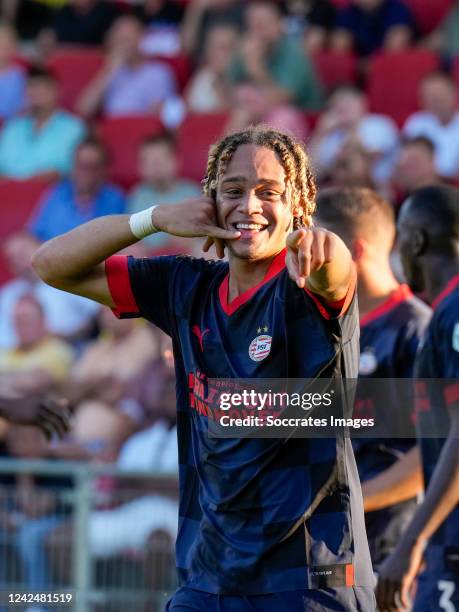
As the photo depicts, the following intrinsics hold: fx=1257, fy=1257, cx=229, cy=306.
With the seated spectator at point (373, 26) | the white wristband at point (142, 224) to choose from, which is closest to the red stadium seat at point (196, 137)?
the seated spectator at point (373, 26)

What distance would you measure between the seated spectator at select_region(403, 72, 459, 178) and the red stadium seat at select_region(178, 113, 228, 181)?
1861 mm

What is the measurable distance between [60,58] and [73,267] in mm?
9450

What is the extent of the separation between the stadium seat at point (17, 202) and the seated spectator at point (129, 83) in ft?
4.40

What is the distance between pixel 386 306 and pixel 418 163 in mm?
4274

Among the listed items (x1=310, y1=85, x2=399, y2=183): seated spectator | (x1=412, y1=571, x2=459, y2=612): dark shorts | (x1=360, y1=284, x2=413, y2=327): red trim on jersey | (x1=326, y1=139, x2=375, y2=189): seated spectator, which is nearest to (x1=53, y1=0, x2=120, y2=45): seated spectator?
(x1=310, y1=85, x2=399, y2=183): seated spectator

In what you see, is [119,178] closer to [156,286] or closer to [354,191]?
[354,191]

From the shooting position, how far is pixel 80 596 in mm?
7629

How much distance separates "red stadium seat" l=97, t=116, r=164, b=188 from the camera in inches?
472

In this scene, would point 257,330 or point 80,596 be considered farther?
point 80,596

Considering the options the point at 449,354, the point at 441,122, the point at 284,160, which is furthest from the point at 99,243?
the point at 441,122

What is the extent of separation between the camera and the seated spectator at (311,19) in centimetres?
1248

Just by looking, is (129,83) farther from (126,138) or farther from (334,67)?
(334,67)


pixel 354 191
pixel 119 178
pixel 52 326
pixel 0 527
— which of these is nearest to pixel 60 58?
pixel 119 178

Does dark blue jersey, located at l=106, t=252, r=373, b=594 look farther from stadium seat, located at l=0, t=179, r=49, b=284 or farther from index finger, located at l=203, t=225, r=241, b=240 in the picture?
stadium seat, located at l=0, t=179, r=49, b=284
